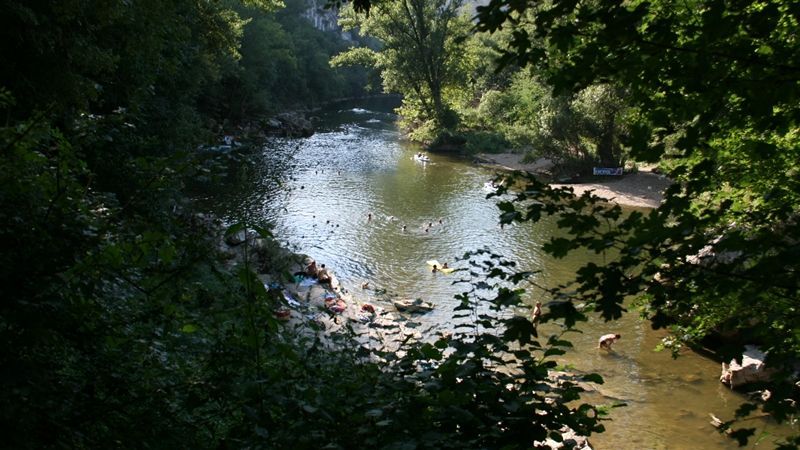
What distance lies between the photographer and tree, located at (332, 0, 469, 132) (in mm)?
39344

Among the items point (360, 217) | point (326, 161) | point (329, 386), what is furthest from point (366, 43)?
point (329, 386)

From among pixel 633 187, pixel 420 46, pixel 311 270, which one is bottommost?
pixel 311 270

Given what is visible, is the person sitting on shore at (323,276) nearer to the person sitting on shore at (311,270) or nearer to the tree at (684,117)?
the person sitting on shore at (311,270)

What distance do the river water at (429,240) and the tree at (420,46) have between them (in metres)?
5.26

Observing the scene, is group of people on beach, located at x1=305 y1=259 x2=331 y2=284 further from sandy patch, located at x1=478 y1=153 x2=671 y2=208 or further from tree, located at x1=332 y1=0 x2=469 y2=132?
tree, located at x1=332 y1=0 x2=469 y2=132

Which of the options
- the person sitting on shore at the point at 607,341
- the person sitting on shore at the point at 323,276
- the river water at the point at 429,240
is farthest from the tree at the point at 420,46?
the person sitting on shore at the point at 607,341

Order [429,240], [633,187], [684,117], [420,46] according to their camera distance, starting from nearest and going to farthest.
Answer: [684,117] < [429,240] < [633,187] < [420,46]

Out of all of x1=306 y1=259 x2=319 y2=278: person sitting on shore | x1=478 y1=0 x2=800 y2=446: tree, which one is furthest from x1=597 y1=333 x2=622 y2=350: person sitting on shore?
x1=478 y1=0 x2=800 y2=446: tree

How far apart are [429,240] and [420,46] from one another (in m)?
24.5

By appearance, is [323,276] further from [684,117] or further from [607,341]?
[684,117]

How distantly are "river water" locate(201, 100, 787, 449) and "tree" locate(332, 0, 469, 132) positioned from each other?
5.26m

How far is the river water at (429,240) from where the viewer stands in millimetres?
9750

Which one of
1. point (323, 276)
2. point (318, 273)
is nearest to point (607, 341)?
point (323, 276)

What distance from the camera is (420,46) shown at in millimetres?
39594
